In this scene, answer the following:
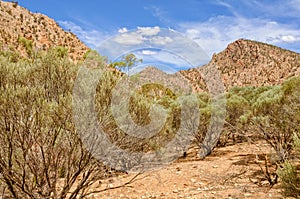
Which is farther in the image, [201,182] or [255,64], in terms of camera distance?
[255,64]

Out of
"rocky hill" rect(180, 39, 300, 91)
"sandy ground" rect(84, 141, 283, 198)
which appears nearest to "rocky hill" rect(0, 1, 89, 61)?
"sandy ground" rect(84, 141, 283, 198)

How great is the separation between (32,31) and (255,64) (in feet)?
175

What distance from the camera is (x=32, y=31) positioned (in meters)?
33.4

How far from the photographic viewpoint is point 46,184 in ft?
18.2

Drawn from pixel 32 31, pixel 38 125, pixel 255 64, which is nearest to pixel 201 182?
pixel 38 125

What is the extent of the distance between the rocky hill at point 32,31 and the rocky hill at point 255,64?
102ft

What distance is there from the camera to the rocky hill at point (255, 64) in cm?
5900

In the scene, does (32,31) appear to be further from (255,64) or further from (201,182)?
(255,64)

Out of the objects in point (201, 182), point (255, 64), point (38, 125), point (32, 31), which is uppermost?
point (32, 31)

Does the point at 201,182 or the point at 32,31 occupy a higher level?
the point at 32,31

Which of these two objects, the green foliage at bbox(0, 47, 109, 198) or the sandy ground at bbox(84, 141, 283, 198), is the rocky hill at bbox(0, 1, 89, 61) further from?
the green foliage at bbox(0, 47, 109, 198)

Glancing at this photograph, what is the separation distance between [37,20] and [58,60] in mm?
36640

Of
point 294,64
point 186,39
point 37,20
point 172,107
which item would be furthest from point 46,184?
point 294,64

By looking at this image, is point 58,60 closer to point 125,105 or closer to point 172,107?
point 125,105
